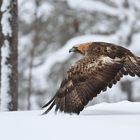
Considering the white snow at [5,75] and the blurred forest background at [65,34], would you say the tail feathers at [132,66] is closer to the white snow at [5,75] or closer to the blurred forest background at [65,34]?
the white snow at [5,75]

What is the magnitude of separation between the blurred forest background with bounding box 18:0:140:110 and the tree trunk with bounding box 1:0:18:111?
852 cm

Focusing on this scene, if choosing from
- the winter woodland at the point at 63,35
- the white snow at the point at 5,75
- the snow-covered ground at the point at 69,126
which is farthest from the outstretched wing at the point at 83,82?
the winter woodland at the point at 63,35

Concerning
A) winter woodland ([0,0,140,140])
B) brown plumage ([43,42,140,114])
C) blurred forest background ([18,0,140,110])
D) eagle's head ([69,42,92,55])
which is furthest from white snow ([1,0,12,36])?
blurred forest background ([18,0,140,110])

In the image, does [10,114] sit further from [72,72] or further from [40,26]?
[40,26]

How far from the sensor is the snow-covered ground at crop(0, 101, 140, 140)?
15.5 feet

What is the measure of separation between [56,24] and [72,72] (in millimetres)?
11910

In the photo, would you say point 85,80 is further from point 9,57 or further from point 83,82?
point 9,57

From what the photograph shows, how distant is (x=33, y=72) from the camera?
17.5 meters

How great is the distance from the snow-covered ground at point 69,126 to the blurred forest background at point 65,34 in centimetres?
1081

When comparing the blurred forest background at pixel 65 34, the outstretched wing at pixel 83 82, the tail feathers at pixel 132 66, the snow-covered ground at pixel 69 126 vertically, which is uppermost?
the blurred forest background at pixel 65 34

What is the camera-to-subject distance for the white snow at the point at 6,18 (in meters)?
Result: 7.66

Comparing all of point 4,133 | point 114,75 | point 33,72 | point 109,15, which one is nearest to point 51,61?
point 33,72

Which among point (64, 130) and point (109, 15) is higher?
point (109, 15)

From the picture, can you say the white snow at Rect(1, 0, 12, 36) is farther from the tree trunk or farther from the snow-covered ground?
the snow-covered ground
